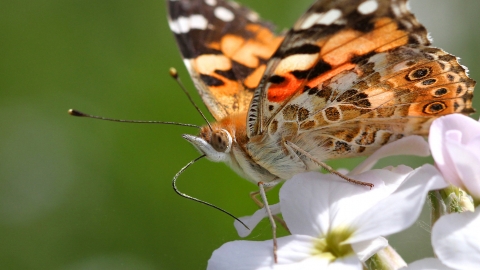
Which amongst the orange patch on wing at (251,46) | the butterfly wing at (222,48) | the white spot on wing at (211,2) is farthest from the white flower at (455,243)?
the white spot on wing at (211,2)

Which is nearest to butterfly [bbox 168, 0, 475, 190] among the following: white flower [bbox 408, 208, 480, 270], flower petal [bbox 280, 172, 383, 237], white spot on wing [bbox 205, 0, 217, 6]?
flower petal [bbox 280, 172, 383, 237]

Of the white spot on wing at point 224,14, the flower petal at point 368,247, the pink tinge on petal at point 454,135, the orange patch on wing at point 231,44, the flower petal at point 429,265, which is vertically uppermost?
the white spot on wing at point 224,14

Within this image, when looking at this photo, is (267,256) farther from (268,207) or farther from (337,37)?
(337,37)

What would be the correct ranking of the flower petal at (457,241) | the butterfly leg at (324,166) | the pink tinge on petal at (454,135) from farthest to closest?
the butterfly leg at (324,166) < the pink tinge on petal at (454,135) < the flower petal at (457,241)

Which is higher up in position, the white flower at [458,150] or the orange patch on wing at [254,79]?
the white flower at [458,150]

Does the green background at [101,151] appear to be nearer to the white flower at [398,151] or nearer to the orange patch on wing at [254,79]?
the orange patch on wing at [254,79]

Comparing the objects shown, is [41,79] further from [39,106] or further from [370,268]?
[370,268]

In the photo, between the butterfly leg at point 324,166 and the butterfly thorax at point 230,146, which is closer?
the butterfly leg at point 324,166

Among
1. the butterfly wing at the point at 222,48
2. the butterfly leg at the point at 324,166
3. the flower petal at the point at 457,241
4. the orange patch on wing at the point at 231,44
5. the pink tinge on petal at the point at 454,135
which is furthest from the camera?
the orange patch on wing at the point at 231,44

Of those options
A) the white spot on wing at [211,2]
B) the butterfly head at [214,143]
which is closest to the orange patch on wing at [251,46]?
the white spot on wing at [211,2]
